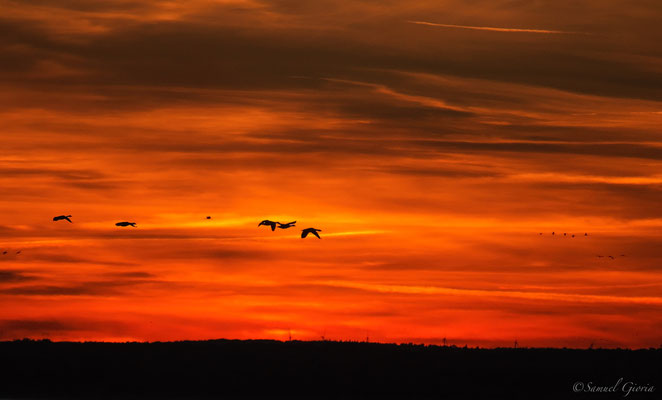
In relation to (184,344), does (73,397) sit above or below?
below

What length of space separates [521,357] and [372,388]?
33.6 feet

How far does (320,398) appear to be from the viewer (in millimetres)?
75312

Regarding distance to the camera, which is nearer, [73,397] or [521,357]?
[73,397]

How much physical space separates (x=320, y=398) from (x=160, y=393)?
8.17 meters

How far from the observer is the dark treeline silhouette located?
77.1m

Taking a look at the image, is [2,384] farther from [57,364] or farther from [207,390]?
[207,390]

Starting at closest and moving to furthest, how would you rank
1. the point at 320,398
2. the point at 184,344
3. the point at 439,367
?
the point at 320,398, the point at 439,367, the point at 184,344

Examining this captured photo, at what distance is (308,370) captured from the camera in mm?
80125

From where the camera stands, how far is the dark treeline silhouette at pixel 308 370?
253ft

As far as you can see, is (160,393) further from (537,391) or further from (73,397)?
(537,391)

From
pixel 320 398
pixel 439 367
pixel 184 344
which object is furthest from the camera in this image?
pixel 184 344

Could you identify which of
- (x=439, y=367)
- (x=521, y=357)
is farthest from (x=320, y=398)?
(x=521, y=357)

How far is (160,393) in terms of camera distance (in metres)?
76.9

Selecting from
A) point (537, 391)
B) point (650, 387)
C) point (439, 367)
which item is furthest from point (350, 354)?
point (650, 387)
